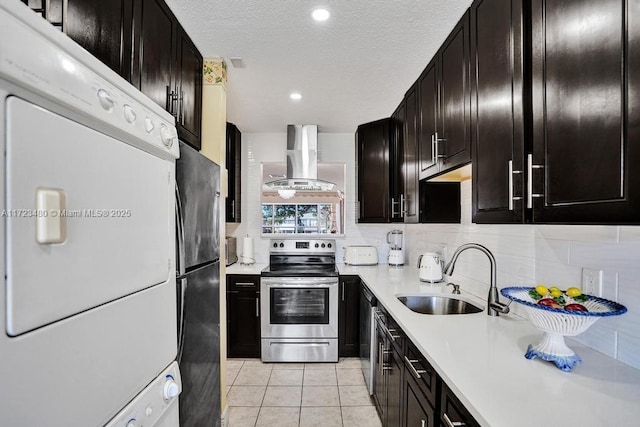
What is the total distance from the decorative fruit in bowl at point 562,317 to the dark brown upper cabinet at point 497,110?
31 cm

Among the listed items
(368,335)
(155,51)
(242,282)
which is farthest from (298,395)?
(155,51)

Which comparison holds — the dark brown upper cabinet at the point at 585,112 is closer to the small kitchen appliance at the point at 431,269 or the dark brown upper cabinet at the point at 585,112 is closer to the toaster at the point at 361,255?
the small kitchen appliance at the point at 431,269

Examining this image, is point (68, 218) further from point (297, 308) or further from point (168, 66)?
point (297, 308)

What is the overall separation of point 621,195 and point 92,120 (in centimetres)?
121

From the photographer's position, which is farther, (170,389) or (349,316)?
(349,316)

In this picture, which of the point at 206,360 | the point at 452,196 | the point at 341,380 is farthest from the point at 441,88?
the point at 341,380

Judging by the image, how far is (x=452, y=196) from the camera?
7.82 ft

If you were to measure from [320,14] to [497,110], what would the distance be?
99 centimetres

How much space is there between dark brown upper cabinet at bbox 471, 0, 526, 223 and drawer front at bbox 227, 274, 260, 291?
90.9 inches

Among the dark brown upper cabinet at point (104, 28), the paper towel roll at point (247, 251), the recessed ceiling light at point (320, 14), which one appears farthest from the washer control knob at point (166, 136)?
the paper towel roll at point (247, 251)

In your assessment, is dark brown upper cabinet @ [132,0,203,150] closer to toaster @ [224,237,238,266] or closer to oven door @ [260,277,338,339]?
toaster @ [224,237,238,266]

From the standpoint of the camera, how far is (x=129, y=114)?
792 millimetres

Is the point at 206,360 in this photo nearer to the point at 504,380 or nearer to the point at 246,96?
the point at 504,380

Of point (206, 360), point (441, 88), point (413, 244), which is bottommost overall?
point (206, 360)
